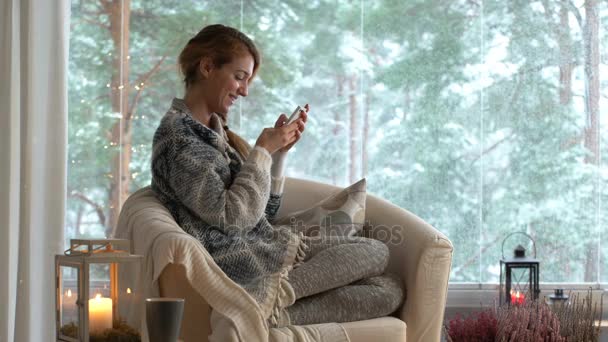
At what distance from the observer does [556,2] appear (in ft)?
14.9

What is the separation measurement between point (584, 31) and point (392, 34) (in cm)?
103

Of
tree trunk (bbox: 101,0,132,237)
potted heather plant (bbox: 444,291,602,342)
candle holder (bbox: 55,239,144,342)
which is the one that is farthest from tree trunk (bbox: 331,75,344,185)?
candle holder (bbox: 55,239,144,342)

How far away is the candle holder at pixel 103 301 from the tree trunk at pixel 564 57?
3181 mm

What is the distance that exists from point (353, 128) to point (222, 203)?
206cm

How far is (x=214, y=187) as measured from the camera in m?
2.47

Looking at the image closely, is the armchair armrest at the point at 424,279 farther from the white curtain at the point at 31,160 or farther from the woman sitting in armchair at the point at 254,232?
the white curtain at the point at 31,160

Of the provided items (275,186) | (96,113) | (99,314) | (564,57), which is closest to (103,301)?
(99,314)

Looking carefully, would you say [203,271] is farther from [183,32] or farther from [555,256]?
[555,256]

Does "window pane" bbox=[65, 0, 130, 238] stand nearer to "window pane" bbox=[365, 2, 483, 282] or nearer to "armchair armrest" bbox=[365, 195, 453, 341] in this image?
"window pane" bbox=[365, 2, 483, 282]

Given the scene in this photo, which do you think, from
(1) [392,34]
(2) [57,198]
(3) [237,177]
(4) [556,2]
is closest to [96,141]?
(2) [57,198]

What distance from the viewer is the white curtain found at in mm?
3182

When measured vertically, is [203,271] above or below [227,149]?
below

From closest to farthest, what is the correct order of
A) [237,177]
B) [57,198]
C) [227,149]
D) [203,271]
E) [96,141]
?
1. [203,271]
2. [237,177]
3. [227,149]
4. [57,198]
5. [96,141]

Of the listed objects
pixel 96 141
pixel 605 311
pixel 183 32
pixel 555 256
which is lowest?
pixel 605 311
